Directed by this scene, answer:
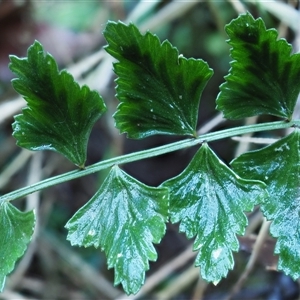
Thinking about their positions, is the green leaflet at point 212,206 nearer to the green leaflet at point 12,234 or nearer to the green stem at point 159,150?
the green stem at point 159,150

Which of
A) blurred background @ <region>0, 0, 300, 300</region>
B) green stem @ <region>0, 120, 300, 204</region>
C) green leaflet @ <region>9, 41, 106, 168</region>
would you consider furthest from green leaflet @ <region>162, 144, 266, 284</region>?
blurred background @ <region>0, 0, 300, 300</region>

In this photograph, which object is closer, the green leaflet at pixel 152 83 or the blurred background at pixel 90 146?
the green leaflet at pixel 152 83

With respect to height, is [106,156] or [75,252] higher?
[106,156]

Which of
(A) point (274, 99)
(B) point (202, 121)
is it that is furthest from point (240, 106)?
(B) point (202, 121)

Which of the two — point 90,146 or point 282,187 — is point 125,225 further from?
point 90,146

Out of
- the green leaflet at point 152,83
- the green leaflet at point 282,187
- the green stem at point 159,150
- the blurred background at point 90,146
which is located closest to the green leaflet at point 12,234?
the green stem at point 159,150

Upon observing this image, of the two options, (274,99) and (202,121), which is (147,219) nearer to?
(274,99)

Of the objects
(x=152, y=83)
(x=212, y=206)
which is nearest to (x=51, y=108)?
(x=152, y=83)

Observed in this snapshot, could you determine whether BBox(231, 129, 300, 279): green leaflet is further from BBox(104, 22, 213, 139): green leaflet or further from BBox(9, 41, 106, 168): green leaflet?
BBox(9, 41, 106, 168): green leaflet
